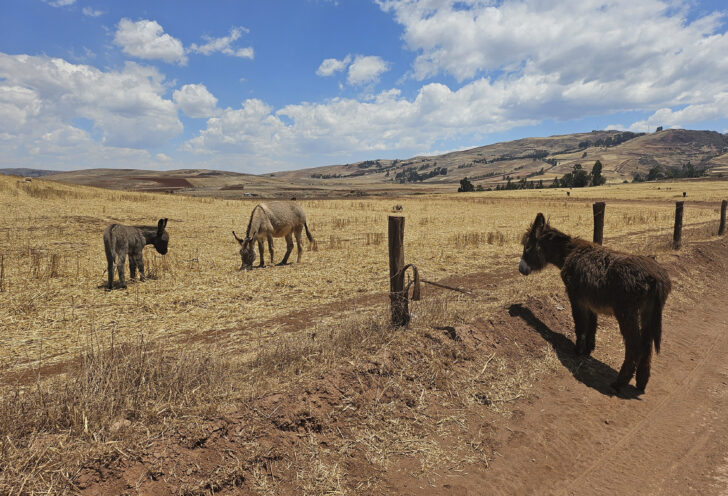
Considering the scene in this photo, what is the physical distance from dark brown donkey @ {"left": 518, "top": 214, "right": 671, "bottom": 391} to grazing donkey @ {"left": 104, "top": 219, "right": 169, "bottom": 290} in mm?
10754

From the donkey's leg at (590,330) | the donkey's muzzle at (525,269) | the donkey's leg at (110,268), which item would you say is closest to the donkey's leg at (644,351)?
the donkey's leg at (590,330)

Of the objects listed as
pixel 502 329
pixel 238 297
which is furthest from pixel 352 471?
pixel 238 297

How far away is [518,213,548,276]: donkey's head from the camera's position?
6621 mm

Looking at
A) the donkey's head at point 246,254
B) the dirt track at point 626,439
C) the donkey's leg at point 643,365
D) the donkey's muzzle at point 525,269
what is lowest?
the dirt track at point 626,439

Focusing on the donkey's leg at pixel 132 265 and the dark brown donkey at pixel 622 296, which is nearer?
the dark brown donkey at pixel 622 296

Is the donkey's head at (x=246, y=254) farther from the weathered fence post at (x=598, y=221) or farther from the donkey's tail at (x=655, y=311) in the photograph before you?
the donkey's tail at (x=655, y=311)

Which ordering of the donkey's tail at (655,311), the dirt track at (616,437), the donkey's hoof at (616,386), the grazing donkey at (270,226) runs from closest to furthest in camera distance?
the dirt track at (616,437) < the donkey's tail at (655,311) < the donkey's hoof at (616,386) < the grazing donkey at (270,226)

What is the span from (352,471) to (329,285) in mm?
7169

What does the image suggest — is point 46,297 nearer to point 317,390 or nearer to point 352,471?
point 317,390

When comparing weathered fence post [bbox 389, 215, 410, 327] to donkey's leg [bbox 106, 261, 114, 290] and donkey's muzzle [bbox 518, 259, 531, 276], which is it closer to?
donkey's muzzle [bbox 518, 259, 531, 276]

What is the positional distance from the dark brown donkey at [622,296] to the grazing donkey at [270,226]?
9.85m

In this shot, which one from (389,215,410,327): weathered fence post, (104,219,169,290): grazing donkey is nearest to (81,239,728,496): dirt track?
(389,215,410,327): weathered fence post

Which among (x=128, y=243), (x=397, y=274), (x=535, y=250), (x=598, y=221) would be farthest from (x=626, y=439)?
(x=128, y=243)

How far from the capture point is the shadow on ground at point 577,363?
17.4ft
